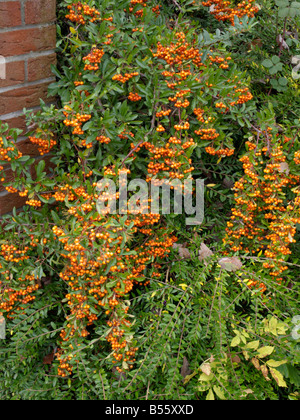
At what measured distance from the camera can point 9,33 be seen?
72.3 inches

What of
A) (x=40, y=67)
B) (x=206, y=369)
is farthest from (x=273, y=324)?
(x=40, y=67)

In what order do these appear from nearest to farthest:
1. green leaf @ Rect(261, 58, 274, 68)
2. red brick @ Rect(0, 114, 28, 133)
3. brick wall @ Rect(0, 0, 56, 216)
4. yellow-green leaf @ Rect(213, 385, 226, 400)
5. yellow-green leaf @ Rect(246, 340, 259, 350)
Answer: yellow-green leaf @ Rect(213, 385, 226, 400)
yellow-green leaf @ Rect(246, 340, 259, 350)
brick wall @ Rect(0, 0, 56, 216)
red brick @ Rect(0, 114, 28, 133)
green leaf @ Rect(261, 58, 274, 68)

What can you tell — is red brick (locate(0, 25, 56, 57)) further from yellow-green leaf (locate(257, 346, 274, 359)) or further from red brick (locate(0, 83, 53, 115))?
yellow-green leaf (locate(257, 346, 274, 359))

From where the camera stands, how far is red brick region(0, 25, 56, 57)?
1845 millimetres

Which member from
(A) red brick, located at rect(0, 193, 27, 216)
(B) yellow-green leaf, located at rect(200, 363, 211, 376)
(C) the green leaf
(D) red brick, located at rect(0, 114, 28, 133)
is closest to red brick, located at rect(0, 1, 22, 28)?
(D) red brick, located at rect(0, 114, 28, 133)

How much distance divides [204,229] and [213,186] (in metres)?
0.28

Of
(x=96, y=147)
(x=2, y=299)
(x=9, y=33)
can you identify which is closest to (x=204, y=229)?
(x=96, y=147)

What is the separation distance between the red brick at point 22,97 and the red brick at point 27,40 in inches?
6.5

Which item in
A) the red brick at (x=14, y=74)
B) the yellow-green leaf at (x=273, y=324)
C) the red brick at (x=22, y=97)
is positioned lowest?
the yellow-green leaf at (x=273, y=324)

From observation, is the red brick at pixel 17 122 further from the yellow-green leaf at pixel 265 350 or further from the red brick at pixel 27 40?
the yellow-green leaf at pixel 265 350

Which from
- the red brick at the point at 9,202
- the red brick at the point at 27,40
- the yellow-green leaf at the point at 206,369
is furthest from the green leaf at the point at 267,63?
the yellow-green leaf at the point at 206,369

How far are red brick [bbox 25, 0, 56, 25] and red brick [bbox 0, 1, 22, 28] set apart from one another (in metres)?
0.05

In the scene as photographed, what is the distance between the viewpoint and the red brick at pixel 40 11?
1.88m
